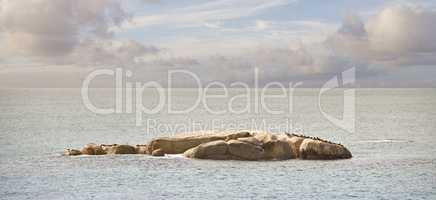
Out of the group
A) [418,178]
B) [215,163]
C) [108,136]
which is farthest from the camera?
[108,136]

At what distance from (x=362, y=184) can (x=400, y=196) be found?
3.77 metres

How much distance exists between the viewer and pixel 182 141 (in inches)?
2191

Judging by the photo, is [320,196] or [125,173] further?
[125,173]

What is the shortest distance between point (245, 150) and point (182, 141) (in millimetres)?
6307

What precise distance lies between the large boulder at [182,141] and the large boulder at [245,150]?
1.70 meters

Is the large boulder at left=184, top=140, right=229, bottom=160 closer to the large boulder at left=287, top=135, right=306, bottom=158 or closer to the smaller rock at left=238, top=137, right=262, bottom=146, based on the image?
the smaller rock at left=238, top=137, right=262, bottom=146

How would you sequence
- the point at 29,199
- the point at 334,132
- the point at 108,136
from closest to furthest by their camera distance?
1. the point at 29,199
2. the point at 108,136
3. the point at 334,132

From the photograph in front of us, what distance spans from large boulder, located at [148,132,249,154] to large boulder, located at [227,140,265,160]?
170cm

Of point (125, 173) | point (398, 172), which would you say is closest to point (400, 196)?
point (398, 172)

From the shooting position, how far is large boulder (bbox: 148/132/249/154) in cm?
5484

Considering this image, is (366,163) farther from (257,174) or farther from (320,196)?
(320,196)

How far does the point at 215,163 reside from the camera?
50594 mm

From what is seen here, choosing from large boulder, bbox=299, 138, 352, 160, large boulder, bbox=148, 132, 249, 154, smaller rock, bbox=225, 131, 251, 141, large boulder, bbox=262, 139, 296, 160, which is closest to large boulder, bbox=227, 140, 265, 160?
large boulder, bbox=262, 139, 296, 160

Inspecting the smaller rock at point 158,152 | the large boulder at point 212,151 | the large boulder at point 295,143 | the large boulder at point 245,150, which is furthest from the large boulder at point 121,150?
the large boulder at point 295,143
